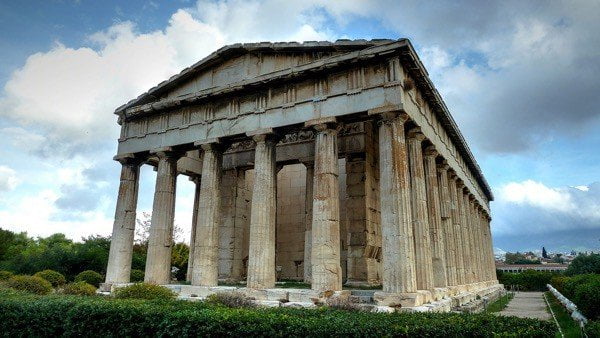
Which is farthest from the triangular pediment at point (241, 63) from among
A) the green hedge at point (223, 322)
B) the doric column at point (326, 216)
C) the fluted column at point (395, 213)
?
the green hedge at point (223, 322)

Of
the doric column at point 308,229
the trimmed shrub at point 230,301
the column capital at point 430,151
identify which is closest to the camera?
the trimmed shrub at point 230,301

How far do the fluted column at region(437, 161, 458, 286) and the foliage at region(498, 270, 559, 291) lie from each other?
32.7 metres

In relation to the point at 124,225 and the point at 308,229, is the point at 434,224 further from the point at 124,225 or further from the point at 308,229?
the point at 124,225

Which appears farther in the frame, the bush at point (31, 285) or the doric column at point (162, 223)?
the doric column at point (162, 223)

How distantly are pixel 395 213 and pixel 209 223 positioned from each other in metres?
8.51

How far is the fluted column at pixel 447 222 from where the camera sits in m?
21.0

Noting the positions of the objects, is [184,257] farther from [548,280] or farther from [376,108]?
[548,280]

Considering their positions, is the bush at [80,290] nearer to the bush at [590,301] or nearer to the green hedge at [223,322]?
the green hedge at [223,322]

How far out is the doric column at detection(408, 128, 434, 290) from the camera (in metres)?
15.8

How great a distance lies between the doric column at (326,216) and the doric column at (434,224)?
5839 millimetres

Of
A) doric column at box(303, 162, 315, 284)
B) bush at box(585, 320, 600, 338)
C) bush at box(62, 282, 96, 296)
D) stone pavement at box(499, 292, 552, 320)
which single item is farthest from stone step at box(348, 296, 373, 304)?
bush at box(62, 282, 96, 296)

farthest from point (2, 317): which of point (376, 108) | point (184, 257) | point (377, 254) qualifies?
point (184, 257)

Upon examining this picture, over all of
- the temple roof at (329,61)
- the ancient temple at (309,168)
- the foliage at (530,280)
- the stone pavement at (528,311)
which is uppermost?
the temple roof at (329,61)

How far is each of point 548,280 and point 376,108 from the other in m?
44.0
